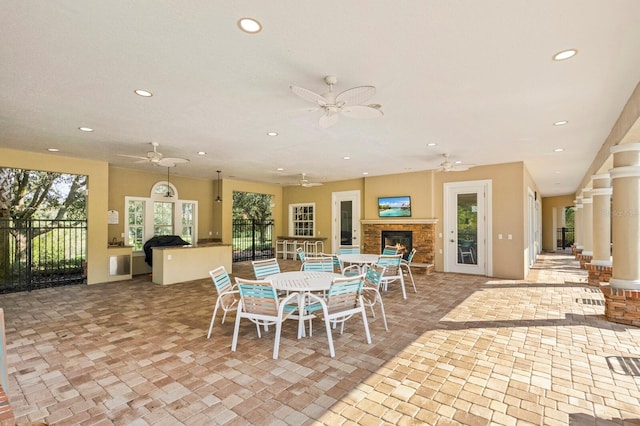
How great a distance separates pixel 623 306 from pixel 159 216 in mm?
10114

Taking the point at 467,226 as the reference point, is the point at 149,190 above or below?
above

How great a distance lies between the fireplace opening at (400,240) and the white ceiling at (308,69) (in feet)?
13.2

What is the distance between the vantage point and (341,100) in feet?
9.76

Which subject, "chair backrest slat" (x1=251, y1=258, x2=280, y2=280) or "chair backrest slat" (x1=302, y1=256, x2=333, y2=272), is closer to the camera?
"chair backrest slat" (x1=251, y1=258, x2=280, y2=280)

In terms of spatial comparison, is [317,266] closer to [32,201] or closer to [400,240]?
[400,240]

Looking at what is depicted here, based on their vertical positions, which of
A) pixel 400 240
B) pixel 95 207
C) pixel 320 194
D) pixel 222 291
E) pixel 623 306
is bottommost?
pixel 623 306

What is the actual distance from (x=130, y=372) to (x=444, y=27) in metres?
3.96

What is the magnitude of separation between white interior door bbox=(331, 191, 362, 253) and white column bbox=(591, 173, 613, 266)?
580 centimetres

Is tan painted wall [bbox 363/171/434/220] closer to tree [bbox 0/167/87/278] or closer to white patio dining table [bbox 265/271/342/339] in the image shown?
white patio dining table [bbox 265/271/342/339]

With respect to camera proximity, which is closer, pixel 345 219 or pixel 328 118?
pixel 328 118

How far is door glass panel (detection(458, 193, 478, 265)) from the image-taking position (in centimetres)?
809

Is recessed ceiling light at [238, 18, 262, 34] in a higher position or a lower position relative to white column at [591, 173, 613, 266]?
higher

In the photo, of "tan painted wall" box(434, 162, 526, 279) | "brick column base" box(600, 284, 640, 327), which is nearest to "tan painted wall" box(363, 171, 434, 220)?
"tan painted wall" box(434, 162, 526, 279)

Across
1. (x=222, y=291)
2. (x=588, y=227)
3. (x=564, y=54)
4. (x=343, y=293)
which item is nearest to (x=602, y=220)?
(x=588, y=227)
